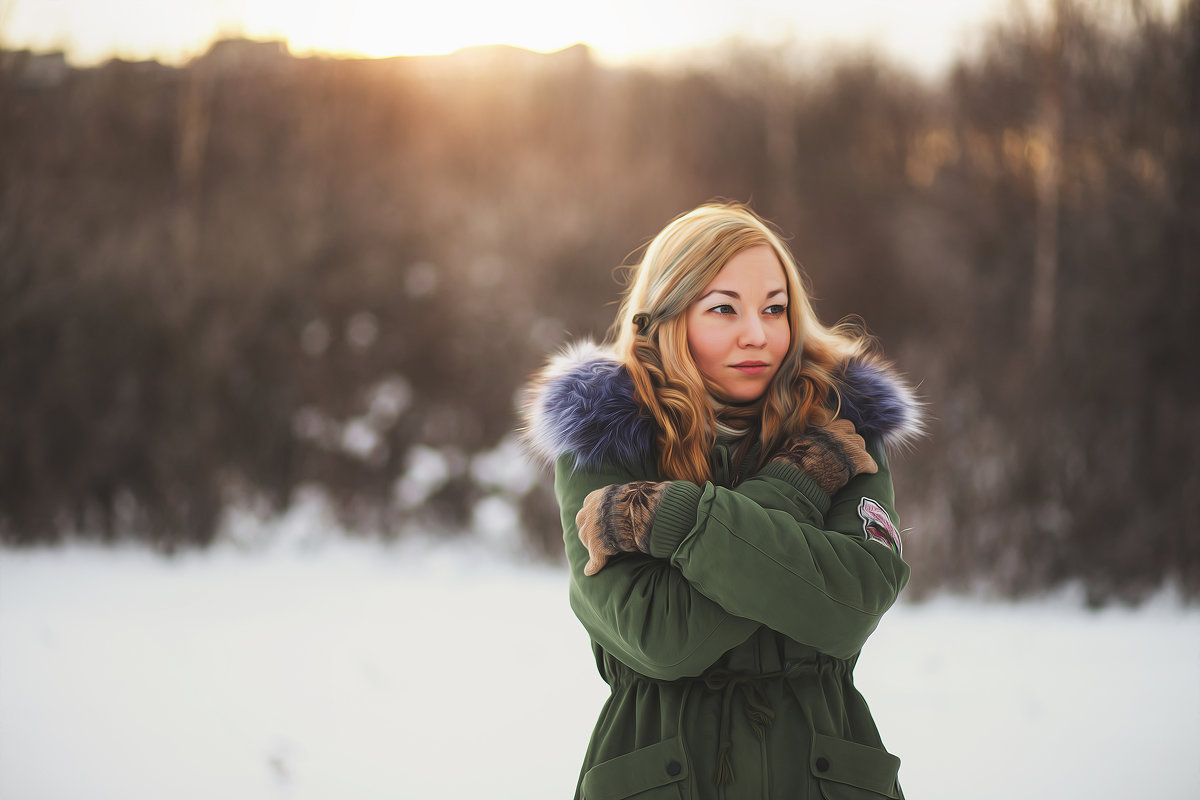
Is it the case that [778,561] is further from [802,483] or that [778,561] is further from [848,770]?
[848,770]

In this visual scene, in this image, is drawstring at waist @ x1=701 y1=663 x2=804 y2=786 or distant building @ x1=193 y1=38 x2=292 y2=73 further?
distant building @ x1=193 y1=38 x2=292 y2=73

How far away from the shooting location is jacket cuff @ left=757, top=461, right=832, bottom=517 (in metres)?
1.39

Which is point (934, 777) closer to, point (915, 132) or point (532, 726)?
point (532, 726)

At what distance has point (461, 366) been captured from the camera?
670cm

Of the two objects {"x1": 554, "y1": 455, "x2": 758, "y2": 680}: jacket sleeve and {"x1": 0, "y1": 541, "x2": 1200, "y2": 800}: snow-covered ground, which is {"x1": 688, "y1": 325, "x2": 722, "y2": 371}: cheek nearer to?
{"x1": 554, "y1": 455, "x2": 758, "y2": 680}: jacket sleeve

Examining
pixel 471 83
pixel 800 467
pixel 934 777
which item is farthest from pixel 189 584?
pixel 800 467

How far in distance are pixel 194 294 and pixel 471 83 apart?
2723 millimetres

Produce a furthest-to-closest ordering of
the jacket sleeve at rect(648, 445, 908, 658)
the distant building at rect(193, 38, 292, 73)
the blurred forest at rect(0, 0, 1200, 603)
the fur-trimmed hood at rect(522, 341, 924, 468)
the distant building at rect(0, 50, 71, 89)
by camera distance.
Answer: the distant building at rect(193, 38, 292, 73), the distant building at rect(0, 50, 71, 89), the blurred forest at rect(0, 0, 1200, 603), the fur-trimmed hood at rect(522, 341, 924, 468), the jacket sleeve at rect(648, 445, 908, 658)

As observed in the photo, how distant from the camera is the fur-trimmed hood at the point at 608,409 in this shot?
4.82 ft

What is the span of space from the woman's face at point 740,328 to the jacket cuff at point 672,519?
12.4 inches

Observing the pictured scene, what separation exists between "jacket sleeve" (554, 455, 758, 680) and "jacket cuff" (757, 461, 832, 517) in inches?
7.4

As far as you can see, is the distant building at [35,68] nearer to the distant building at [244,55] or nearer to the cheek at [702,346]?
the distant building at [244,55]

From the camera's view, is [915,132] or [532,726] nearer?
[532,726]

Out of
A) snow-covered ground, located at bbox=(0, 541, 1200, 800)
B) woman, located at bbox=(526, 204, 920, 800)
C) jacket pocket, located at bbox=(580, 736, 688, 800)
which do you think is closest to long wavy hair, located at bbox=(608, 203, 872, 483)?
woman, located at bbox=(526, 204, 920, 800)
